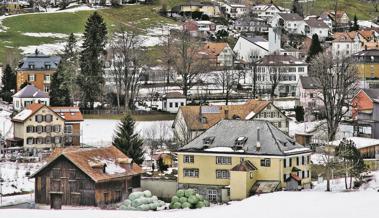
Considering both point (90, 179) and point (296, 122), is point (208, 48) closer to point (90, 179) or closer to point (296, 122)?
point (296, 122)

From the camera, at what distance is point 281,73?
354 feet

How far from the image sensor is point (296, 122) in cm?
8594

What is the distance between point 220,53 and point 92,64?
3782 centimetres

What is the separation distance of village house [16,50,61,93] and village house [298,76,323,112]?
27.1 m

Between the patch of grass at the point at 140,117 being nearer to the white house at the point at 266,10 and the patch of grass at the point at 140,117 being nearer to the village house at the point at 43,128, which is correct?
the village house at the point at 43,128

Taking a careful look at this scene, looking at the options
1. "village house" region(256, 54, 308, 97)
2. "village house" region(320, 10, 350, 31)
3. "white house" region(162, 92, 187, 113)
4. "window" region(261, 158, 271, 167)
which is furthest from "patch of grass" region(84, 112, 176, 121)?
"village house" region(320, 10, 350, 31)

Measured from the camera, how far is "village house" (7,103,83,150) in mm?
74812

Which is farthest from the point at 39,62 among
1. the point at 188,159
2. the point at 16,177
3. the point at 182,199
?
the point at 182,199

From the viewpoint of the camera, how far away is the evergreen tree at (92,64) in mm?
90000

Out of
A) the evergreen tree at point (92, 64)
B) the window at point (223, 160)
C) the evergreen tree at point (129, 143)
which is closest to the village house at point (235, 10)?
the evergreen tree at point (92, 64)

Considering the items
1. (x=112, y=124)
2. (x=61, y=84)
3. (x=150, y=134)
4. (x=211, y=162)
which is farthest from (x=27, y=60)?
(x=211, y=162)

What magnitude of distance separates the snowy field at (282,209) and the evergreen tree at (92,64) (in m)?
38.7

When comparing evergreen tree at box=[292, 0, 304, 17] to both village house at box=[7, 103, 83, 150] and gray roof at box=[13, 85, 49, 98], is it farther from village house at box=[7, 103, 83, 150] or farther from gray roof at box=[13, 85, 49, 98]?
village house at box=[7, 103, 83, 150]

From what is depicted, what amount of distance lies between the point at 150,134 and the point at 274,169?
2246 centimetres
